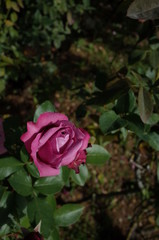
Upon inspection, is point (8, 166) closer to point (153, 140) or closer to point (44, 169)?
point (44, 169)

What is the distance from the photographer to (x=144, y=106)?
865mm

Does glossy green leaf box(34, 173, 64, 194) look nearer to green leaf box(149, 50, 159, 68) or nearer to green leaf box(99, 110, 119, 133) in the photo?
green leaf box(99, 110, 119, 133)

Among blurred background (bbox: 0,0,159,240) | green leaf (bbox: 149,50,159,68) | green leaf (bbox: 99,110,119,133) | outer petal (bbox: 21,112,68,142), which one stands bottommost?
blurred background (bbox: 0,0,159,240)

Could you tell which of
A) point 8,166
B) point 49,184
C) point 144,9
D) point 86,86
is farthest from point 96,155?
point 86,86

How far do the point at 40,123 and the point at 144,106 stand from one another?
31 centimetres

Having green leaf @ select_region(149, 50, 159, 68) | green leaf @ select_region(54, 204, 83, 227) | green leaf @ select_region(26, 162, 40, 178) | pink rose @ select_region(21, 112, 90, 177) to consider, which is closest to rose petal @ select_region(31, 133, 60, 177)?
pink rose @ select_region(21, 112, 90, 177)

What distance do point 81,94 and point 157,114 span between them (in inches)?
15.4

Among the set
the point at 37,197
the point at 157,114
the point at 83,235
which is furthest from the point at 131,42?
the point at 37,197

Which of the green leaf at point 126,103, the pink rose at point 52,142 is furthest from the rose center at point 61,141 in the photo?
the green leaf at point 126,103

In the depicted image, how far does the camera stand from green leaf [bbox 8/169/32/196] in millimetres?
884

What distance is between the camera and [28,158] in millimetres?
895

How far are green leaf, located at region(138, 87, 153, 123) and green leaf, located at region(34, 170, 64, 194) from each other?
1.11 ft

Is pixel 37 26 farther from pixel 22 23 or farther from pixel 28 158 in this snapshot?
pixel 28 158

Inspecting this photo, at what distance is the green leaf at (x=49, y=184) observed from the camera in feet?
3.07
